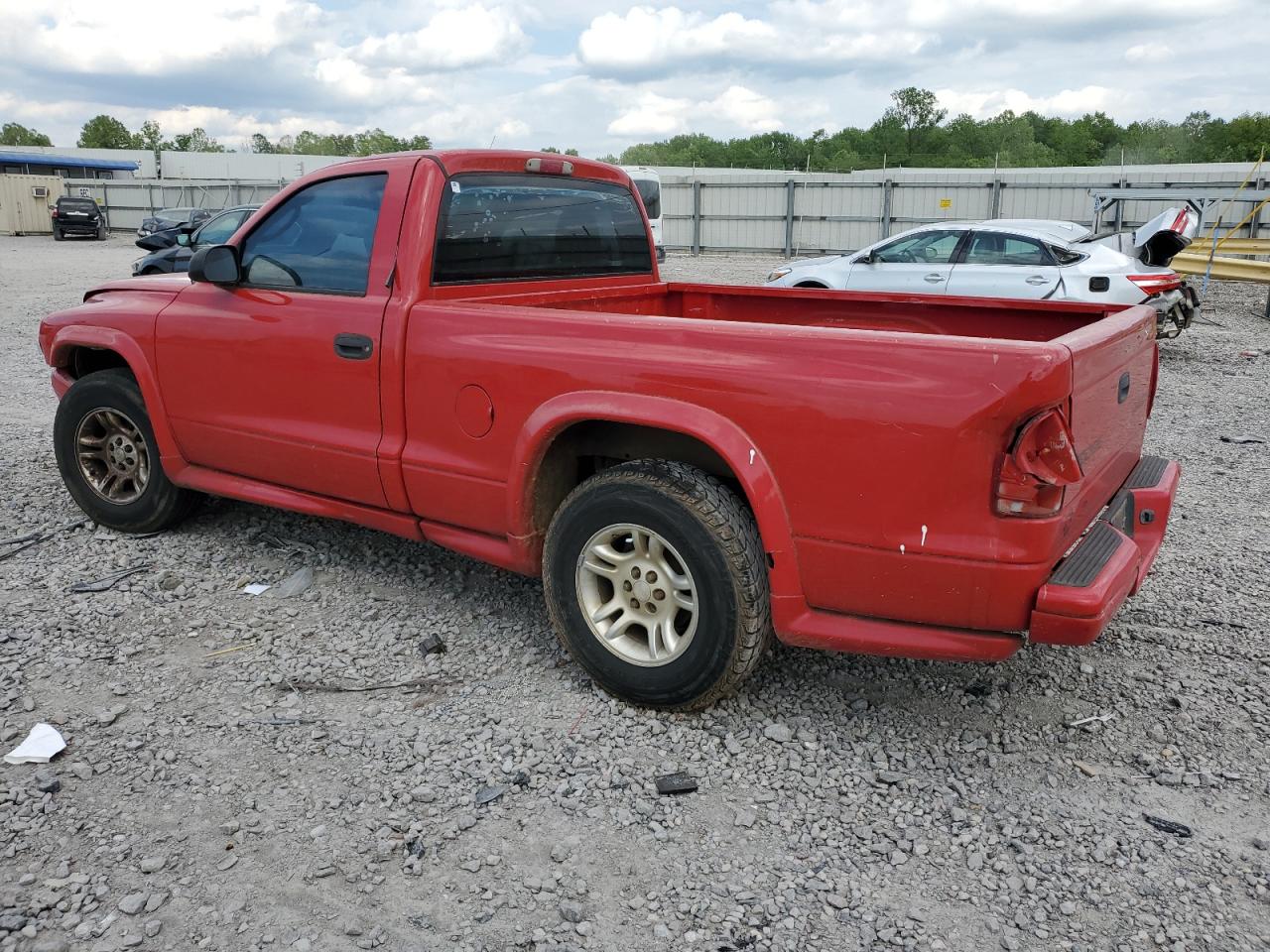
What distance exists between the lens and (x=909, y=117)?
104 metres

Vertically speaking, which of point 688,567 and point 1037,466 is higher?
point 1037,466

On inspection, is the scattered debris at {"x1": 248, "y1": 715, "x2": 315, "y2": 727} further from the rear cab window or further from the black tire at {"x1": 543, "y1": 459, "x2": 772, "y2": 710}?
the rear cab window

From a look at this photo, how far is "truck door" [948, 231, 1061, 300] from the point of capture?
35.9ft

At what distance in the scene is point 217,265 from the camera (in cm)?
414

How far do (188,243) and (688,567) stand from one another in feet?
51.9

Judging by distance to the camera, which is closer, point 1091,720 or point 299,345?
point 1091,720

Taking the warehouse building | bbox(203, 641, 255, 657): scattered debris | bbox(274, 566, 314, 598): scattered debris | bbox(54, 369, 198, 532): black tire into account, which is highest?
the warehouse building

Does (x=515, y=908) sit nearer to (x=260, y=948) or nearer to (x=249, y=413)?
(x=260, y=948)

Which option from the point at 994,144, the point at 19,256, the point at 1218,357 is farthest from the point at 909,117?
the point at 1218,357

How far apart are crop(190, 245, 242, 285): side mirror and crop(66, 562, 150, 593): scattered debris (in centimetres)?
142

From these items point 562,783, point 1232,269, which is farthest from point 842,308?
point 1232,269

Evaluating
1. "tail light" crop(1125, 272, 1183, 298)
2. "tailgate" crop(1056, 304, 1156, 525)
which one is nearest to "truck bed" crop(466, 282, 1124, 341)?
"tailgate" crop(1056, 304, 1156, 525)

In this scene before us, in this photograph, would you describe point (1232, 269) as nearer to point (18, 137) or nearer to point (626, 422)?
point (626, 422)

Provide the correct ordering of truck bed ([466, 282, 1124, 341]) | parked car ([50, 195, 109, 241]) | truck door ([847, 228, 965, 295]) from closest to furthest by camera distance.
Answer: truck bed ([466, 282, 1124, 341]) < truck door ([847, 228, 965, 295]) < parked car ([50, 195, 109, 241])
